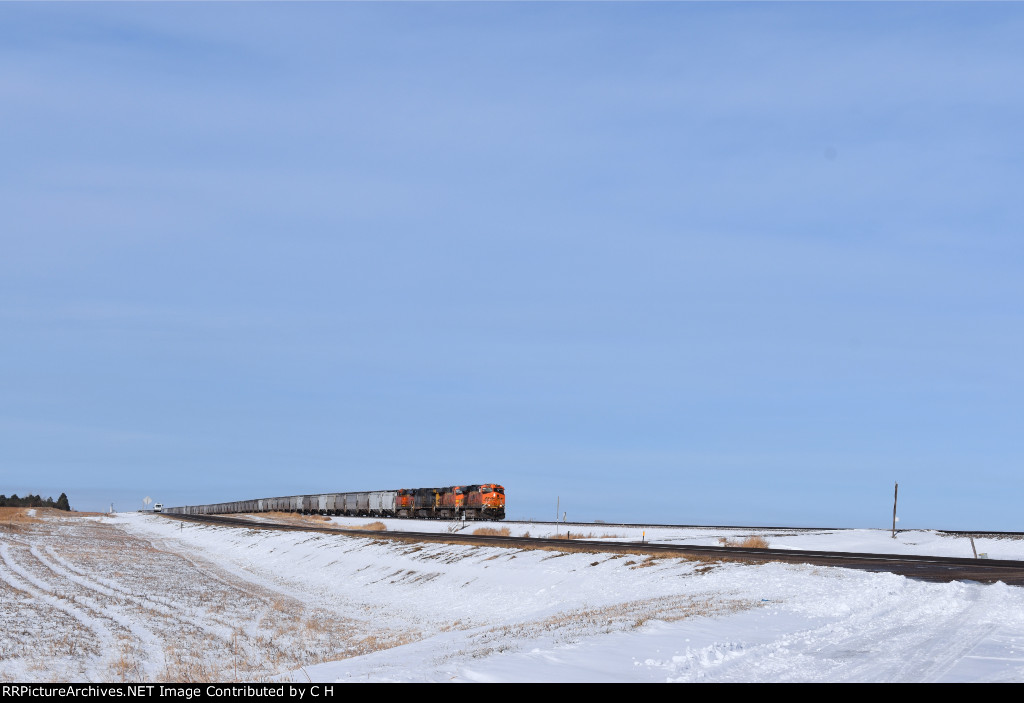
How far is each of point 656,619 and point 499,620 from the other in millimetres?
7186

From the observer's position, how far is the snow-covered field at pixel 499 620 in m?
12.4

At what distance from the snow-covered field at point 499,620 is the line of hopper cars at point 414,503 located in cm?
3170

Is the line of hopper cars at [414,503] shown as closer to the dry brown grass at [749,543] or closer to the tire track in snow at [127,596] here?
the dry brown grass at [749,543]

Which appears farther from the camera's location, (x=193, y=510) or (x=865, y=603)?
(x=193, y=510)

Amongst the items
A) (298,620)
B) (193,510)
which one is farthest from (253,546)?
(193,510)

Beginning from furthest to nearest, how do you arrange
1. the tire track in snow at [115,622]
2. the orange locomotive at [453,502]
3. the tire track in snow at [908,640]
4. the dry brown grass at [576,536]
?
the orange locomotive at [453,502] < the dry brown grass at [576,536] < the tire track in snow at [115,622] < the tire track in snow at [908,640]

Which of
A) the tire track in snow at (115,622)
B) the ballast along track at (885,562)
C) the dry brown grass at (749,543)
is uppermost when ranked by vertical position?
the ballast along track at (885,562)

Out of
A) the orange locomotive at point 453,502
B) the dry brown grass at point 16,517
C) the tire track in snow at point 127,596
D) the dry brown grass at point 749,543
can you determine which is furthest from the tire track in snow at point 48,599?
the dry brown grass at point 16,517

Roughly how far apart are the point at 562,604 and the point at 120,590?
49.8ft

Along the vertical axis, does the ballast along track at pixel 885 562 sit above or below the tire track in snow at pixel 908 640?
below
